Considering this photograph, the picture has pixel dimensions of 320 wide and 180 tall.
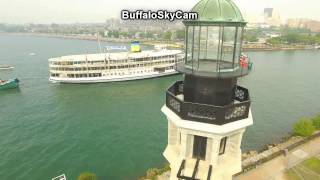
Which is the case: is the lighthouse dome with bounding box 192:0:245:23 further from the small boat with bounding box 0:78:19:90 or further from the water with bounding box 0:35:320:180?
the small boat with bounding box 0:78:19:90

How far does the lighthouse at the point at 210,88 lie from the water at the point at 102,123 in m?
23.4

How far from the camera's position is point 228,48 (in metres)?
7.40

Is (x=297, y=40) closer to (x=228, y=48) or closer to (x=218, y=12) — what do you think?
(x=228, y=48)

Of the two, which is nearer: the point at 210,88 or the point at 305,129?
the point at 210,88

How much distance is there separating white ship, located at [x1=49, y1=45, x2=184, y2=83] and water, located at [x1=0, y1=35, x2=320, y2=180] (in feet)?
9.29

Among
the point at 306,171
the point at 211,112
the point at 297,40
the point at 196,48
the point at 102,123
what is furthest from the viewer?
the point at 297,40

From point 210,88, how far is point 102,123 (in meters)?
39.3

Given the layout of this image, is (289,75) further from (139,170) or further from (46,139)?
(46,139)

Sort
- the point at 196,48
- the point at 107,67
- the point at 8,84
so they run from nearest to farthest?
the point at 196,48 → the point at 8,84 → the point at 107,67

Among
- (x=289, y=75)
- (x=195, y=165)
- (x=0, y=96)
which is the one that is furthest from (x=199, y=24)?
(x=289, y=75)

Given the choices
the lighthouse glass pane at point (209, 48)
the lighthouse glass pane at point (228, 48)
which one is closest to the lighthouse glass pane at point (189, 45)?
the lighthouse glass pane at point (209, 48)

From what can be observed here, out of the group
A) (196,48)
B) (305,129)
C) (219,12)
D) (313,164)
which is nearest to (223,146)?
(196,48)

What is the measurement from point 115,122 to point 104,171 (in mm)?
14609

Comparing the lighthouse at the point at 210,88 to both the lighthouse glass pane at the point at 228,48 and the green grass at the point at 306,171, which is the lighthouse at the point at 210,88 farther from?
the green grass at the point at 306,171
